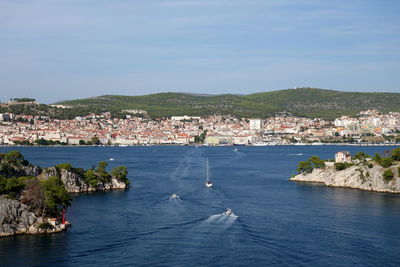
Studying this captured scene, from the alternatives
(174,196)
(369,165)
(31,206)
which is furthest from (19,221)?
(369,165)

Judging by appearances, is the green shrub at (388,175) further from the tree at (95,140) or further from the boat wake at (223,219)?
the tree at (95,140)

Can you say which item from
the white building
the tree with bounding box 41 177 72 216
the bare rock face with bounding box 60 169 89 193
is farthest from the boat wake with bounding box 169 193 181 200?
the white building

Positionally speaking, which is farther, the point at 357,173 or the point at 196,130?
the point at 196,130

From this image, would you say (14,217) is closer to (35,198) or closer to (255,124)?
(35,198)

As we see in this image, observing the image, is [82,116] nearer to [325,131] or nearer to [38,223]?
[325,131]

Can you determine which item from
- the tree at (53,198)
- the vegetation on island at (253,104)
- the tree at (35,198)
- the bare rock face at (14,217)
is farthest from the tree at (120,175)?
the vegetation on island at (253,104)

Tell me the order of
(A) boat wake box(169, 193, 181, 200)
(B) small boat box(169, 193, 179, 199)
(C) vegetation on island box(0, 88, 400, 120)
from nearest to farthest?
(A) boat wake box(169, 193, 181, 200)
(B) small boat box(169, 193, 179, 199)
(C) vegetation on island box(0, 88, 400, 120)

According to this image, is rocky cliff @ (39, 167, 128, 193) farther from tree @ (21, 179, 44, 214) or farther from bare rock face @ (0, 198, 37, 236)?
bare rock face @ (0, 198, 37, 236)
